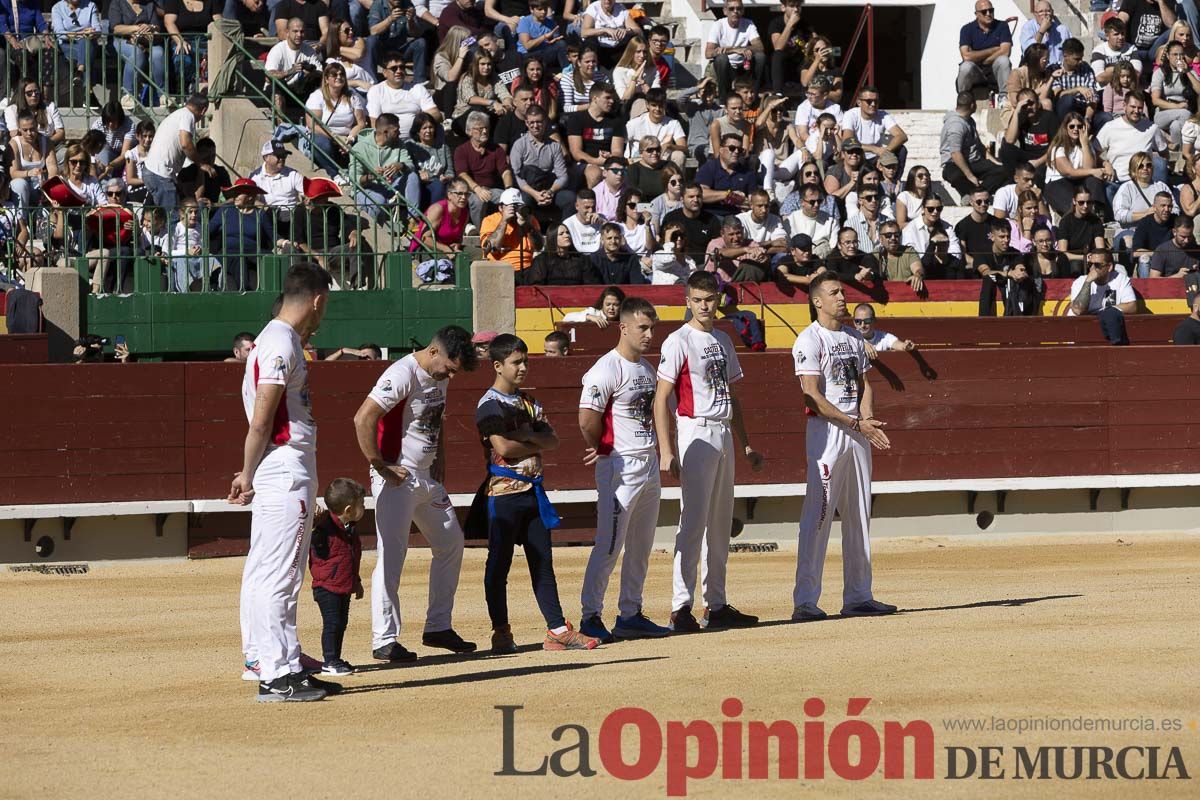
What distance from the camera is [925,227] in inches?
658

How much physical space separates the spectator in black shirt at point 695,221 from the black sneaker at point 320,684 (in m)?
8.92

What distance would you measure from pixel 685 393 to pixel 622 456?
538mm

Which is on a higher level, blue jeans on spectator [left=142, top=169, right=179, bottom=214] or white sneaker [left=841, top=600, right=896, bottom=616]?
blue jeans on spectator [left=142, top=169, right=179, bottom=214]

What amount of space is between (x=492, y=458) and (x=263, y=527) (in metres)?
1.63

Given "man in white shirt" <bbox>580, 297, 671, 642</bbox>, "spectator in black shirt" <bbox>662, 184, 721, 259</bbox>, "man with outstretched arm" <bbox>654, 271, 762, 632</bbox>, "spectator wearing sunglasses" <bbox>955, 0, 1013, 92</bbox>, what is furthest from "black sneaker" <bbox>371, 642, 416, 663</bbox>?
"spectator wearing sunglasses" <bbox>955, 0, 1013, 92</bbox>

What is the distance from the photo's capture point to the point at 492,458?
8.37 meters

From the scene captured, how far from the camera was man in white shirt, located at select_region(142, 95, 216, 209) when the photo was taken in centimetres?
1505

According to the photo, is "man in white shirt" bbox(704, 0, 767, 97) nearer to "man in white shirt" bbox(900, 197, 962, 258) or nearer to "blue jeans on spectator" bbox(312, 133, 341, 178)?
"man in white shirt" bbox(900, 197, 962, 258)

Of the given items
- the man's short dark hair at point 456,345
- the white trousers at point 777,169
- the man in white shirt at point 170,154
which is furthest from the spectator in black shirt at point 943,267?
the man's short dark hair at point 456,345

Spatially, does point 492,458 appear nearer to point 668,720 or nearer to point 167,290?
point 668,720

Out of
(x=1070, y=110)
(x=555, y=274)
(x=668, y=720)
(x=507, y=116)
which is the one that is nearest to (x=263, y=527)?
(x=668, y=720)

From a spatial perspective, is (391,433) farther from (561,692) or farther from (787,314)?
(787,314)

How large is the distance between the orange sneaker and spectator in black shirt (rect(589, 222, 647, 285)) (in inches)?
287

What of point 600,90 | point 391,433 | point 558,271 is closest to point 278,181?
point 558,271
